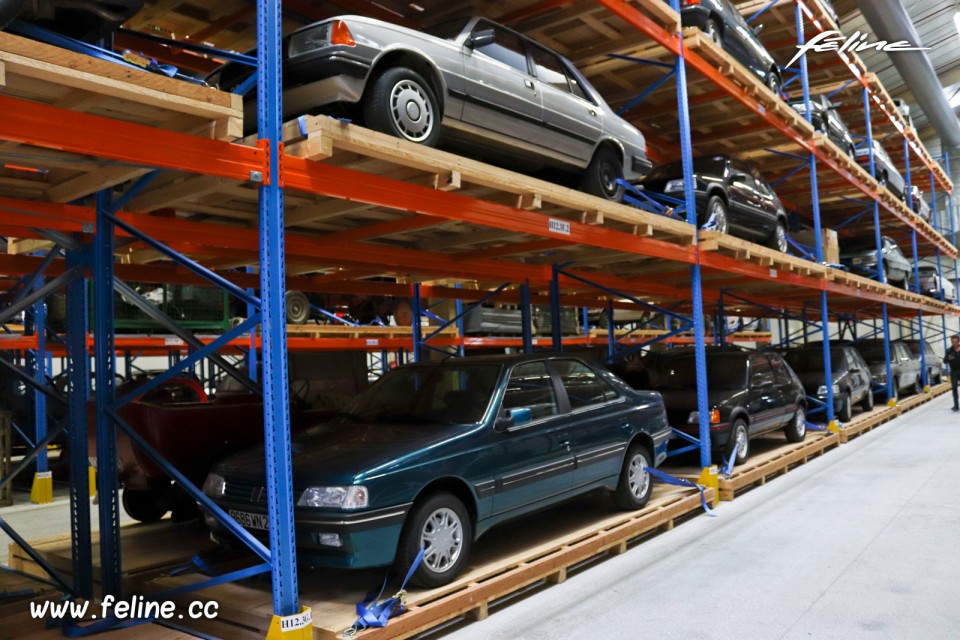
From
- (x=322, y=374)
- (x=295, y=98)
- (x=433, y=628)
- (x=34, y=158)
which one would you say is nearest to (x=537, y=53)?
(x=295, y=98)

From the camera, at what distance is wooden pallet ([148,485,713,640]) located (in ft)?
13.3

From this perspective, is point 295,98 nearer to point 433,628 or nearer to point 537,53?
point 537,53

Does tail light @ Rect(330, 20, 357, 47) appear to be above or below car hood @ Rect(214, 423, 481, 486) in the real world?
above

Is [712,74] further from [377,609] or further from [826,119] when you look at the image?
[377,609]

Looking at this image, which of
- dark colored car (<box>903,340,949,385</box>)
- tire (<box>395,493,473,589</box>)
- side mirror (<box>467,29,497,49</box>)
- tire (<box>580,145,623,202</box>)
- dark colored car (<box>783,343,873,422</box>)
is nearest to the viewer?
tire (<box>395,493,473,589</box>)

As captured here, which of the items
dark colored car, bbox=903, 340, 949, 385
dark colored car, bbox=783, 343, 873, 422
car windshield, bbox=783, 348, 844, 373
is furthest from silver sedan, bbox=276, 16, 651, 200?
dark colored car, bbox=903, 340, 949, 385

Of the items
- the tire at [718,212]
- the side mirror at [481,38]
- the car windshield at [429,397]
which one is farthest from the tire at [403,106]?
the tire at [718,212]

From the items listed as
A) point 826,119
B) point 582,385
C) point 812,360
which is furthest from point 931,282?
point 582,385

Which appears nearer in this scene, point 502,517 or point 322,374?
point 502,517

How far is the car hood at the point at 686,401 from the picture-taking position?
8383mm

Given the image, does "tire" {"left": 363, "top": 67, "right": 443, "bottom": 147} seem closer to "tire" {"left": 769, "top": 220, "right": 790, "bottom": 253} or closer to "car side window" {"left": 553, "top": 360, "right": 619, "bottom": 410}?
"car side window" {"left": 553, "top": 360, "right": 619, "bottom": 410}

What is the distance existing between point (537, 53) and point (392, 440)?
3671 mm

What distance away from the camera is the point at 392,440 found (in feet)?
15.2

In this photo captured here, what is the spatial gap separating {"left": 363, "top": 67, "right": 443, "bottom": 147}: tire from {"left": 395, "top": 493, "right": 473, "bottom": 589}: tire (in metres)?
2.21
